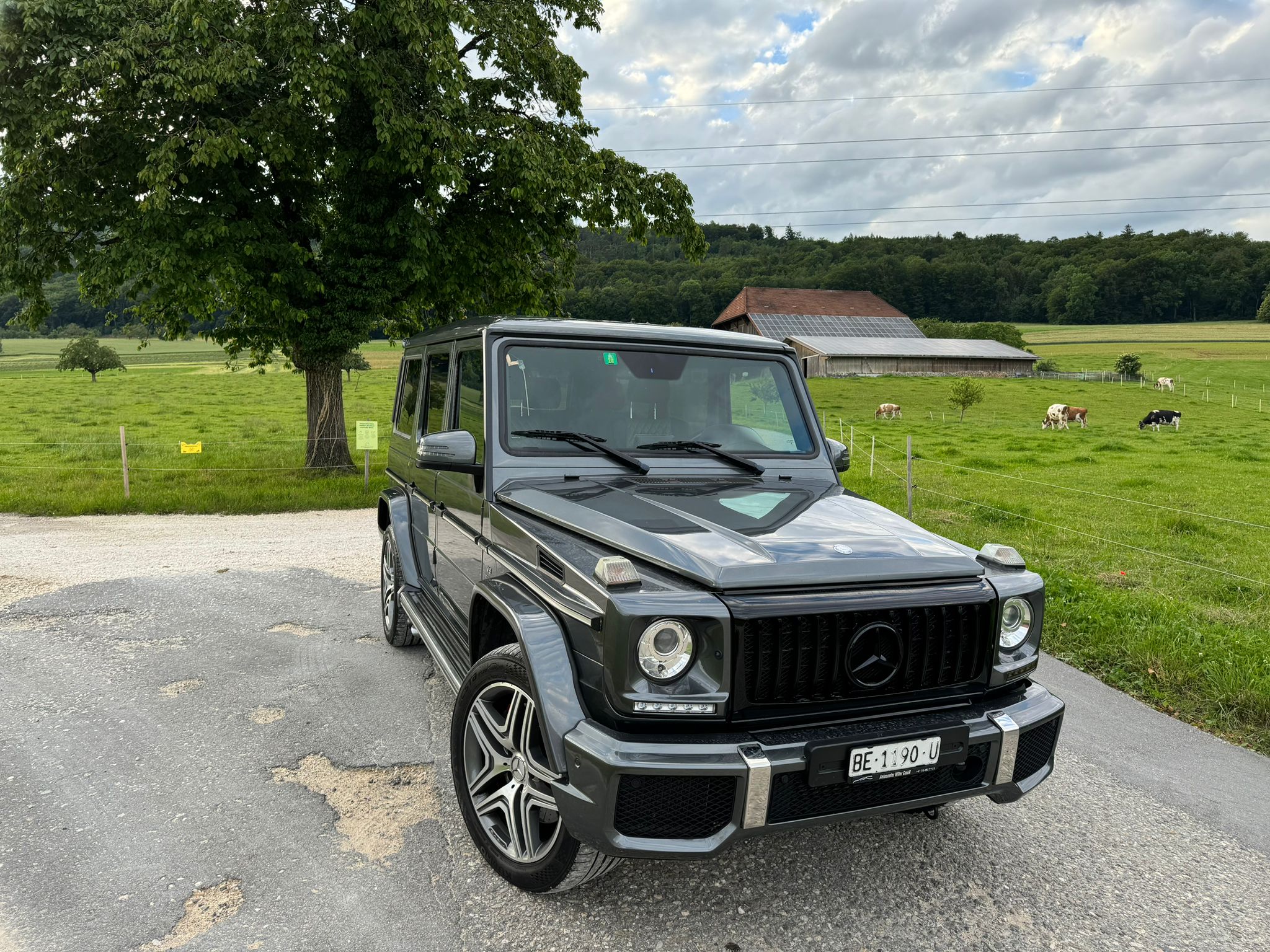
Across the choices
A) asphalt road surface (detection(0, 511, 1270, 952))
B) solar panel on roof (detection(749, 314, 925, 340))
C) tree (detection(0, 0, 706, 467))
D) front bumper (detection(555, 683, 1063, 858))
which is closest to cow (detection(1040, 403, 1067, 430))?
tree (detection(0, 0, 706, 467))

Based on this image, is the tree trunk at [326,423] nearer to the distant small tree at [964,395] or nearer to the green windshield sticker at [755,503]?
the green windshield sticker at [755,503]

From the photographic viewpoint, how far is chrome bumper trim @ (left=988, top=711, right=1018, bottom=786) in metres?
2.57

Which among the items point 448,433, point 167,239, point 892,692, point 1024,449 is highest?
point 167,239

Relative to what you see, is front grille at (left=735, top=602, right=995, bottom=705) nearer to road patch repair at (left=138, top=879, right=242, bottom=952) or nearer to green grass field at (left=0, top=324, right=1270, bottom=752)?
road patch repair at (left=138, top=879, right=242, bottom=952)

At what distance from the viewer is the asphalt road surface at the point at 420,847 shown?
259cm

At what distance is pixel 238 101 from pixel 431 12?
10.4 feet

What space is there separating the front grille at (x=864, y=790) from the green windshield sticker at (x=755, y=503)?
3.18 ft

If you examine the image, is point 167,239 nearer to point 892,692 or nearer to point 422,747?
point 422,747

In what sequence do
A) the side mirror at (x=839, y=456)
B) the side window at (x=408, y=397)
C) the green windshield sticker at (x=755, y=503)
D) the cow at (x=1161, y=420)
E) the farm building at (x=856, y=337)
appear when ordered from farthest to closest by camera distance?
1. the farm building at (x=856, y=337)
2. the cow at (x=1161, y=420)
3. the side window at (x=408, y=397)
4. the side mirror at (x=839, y=456)
5. the green windshield sticker at (x=755, y=503)

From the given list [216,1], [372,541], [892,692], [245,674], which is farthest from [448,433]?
[216,1]

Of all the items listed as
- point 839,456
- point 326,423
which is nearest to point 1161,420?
point 326,423

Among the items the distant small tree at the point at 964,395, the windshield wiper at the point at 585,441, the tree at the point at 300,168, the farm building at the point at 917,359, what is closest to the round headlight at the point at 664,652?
the windshield wiper at the point at 585,441

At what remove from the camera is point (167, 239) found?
1170 centimetres

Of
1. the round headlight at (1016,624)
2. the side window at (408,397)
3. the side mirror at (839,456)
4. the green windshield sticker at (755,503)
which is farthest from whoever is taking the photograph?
the side window at (408,397)
